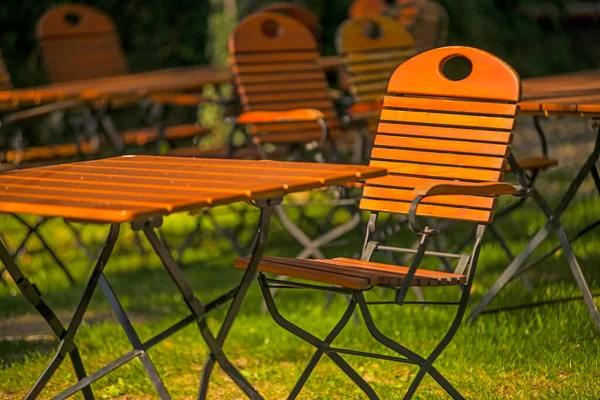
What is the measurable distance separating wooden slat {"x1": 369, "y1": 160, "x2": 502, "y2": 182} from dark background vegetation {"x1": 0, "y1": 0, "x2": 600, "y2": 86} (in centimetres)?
506

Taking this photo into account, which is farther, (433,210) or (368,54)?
(368,54)

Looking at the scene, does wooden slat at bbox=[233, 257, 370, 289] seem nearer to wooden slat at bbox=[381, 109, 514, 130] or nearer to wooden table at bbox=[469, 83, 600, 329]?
wooden slat at bbox=[381, 109, 514, 130]

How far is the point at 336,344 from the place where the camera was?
4.92 meters

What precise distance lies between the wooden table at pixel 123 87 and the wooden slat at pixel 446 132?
2290 millimetres

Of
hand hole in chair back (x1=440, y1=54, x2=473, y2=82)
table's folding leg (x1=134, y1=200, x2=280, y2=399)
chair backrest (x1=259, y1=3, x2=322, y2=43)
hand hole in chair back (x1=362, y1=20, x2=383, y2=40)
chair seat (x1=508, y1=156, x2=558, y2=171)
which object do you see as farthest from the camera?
hand hole in chair back (x1=440, y1=54, x2=473, y2=82)

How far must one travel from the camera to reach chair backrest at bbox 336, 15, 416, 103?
6336 mm

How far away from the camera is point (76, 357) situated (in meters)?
3.66

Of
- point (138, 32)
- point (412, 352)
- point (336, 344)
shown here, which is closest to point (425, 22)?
point (336, 344)

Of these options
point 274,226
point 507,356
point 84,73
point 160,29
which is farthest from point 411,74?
point 160,29

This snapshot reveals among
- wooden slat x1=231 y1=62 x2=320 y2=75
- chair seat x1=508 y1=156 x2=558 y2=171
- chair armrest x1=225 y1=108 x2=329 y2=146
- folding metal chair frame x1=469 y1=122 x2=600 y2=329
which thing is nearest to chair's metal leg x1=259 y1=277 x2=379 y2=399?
folding metal chair frame x1=469 y1=122 x2=600 y2=329

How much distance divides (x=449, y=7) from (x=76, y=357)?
829cm

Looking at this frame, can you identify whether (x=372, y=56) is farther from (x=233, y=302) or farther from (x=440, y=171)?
(x=233, y=302)

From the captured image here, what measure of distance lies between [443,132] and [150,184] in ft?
3.82

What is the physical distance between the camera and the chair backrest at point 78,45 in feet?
25.6
